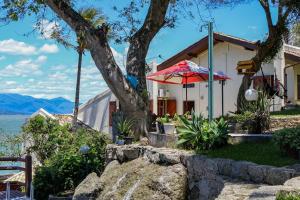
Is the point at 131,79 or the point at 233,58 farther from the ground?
the point at 233,58

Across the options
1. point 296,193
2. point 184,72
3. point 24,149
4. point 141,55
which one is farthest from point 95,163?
point 296,193

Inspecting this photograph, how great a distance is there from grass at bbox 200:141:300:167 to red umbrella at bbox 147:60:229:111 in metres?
6.70

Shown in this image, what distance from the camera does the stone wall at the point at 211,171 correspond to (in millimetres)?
7078

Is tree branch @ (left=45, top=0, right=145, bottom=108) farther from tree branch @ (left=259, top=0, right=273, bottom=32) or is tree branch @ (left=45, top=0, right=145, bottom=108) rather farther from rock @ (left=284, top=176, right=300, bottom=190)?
rock @ (left=284, top=176, right=300, bottom=190)

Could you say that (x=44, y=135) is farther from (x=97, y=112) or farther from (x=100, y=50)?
(x=97, y=112)

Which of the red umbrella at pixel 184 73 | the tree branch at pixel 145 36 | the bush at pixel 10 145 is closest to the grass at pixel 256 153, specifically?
the tree branch at pixel 145 36

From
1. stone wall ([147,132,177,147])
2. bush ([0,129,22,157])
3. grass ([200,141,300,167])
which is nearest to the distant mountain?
bush ([0,129,22,157])

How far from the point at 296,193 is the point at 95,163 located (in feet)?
30.6

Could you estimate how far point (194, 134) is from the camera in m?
10.0

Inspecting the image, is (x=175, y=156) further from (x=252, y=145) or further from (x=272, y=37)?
(x=272, y=37)

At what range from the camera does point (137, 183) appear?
33.2ft

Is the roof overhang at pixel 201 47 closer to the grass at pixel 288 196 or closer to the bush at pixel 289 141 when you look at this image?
the bush at pixel 289 141

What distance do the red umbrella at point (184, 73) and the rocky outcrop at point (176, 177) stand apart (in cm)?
447

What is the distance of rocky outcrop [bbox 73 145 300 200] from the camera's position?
692cm
